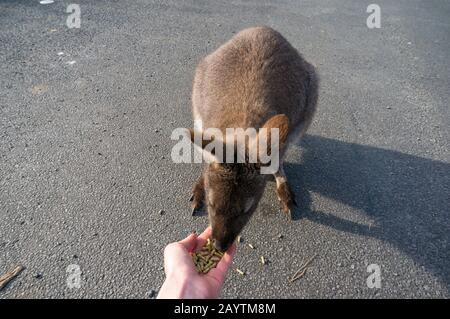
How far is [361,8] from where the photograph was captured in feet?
21.6

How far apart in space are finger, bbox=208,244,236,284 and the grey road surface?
17cm

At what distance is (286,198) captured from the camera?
3.04 metres

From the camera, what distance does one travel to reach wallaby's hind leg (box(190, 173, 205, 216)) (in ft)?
9.84

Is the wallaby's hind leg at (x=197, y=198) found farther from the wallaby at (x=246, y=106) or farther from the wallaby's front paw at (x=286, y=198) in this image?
the wallaby's front paw at (x=286, y=198)

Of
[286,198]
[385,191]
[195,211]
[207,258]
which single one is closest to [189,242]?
[207,258]

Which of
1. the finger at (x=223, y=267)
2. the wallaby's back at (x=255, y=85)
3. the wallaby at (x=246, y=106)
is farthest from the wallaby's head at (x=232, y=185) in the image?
the wallaby's back at (x=255, y=85)

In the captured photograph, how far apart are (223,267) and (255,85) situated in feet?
4.57

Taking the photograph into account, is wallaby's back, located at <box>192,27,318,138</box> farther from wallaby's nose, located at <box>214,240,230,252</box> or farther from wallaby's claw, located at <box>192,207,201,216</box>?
wallaby's nose, located at <box>214,240,230,252</box>

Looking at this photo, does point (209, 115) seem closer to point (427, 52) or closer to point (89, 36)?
point (89, 36)

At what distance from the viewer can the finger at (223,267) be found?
94.3 inches

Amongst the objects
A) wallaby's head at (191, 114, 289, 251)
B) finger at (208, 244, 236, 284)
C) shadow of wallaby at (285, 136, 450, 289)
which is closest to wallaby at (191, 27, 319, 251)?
wallaby's head at (191, 114, 289, 251)

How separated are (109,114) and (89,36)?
74.5 inches

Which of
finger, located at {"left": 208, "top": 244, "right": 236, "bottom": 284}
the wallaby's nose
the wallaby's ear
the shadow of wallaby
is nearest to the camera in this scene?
the wallaby's ear

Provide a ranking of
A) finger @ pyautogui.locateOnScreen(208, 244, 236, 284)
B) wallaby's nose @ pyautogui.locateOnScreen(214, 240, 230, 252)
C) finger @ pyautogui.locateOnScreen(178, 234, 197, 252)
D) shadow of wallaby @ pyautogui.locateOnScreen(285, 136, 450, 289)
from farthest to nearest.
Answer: shadow of wallaby @ pyautogui.locateOnScreen(285, 136, 450, 289)
finger @ pyautogui.locateOnScreen(178, 234, 197, 252)
finger @ pyautogui.locateOnScreen(208, 244, 236, 284)
wallaby's nose @ pyautogui.locateOnScreen(214, 240, 230, 252)
